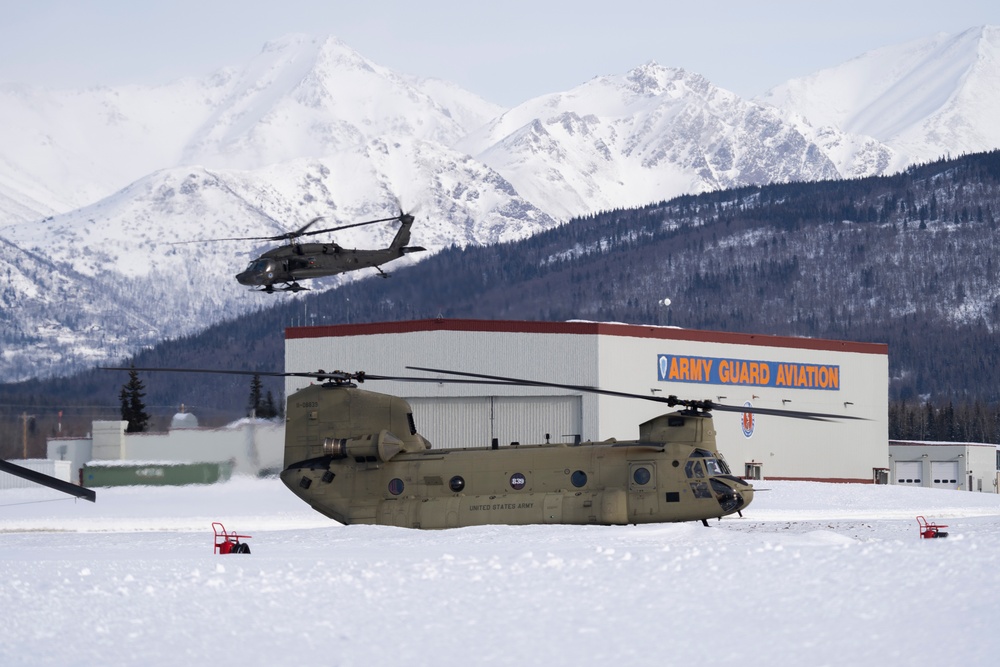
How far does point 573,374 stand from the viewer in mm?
69438

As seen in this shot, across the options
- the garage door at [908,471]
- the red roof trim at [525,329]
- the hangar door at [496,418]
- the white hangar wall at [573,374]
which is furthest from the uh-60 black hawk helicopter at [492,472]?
the garage door at [908,471]

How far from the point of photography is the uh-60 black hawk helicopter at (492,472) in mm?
35156

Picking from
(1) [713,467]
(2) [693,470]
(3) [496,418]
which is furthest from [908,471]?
(2) [693,470]

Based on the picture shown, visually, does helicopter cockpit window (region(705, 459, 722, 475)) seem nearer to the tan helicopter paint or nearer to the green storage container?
the tan helicopter paint

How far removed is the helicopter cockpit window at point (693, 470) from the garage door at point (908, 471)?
7488cm

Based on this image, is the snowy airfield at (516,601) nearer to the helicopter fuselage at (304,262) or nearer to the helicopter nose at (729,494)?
the helicopter nose at (729,494)

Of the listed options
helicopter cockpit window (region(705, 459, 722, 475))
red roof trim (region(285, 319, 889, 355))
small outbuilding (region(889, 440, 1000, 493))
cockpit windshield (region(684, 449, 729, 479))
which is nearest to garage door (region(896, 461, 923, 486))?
small outbuilding (region(889, 440, 1000, 493))

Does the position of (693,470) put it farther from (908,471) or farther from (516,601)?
(908,471)

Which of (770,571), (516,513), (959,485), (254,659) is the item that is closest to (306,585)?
(254,659)

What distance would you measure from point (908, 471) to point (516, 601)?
3420 inches

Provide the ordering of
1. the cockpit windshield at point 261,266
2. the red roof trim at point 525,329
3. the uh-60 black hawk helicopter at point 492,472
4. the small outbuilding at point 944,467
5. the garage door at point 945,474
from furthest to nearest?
the garage door at point 945,474
the small outbuilding at point 944,467
the red roof trim at point 525,329
the cockpit windshield at point 261,266
the uh-60 black hawk helicopter at point 492,472

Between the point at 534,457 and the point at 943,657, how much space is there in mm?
15706

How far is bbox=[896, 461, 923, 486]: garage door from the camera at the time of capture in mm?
105875

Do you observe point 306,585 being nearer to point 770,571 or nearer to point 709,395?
point 770,571
